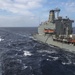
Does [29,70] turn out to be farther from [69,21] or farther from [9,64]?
[69,21]

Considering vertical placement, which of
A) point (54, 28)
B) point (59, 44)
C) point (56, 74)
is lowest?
point (56, 74)

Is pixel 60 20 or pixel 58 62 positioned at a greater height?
pixel 60 20

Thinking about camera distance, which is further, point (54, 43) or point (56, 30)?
point (56, 30)

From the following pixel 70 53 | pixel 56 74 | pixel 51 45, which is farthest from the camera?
pixel 51 45

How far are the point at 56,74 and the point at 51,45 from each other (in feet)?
107

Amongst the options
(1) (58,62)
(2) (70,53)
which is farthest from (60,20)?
(1) (58,62)

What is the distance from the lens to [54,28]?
67.5 meters

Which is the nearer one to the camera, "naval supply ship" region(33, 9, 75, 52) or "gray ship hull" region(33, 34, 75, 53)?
"gray ship hull" region(33, 34, 75, 53)

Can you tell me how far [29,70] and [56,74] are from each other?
17.2 feet

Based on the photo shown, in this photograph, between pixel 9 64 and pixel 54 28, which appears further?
pixel 54 28

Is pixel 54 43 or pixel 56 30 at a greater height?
pixel 56 30

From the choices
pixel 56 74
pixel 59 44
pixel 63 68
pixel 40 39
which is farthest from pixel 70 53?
pixel 40 39

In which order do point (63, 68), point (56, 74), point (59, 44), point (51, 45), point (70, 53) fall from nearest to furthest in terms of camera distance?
1. point (56, 74)
2. point (63, 68)
3. point (70, 53)
4. point (59, 44)
5. point (51, 45)

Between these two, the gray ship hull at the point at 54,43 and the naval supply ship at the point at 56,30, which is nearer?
the gray ship hull at the point at 54,43
